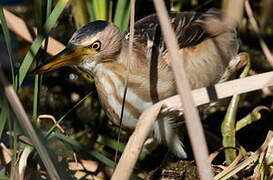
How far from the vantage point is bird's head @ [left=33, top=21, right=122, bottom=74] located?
4.11 ft

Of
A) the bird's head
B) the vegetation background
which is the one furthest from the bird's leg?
the bird's head

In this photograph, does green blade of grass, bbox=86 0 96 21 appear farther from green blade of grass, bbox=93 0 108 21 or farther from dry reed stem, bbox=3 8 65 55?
dry reed stem, bbox=3 8 65 55

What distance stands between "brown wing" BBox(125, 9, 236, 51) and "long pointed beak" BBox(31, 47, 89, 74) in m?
0.30

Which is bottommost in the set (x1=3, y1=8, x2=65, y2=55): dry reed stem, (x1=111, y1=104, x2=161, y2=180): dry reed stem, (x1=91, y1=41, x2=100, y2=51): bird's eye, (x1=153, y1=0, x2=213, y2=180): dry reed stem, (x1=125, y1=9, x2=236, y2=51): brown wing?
(x1=111, y1=104, x2=161, y2=180): dry reed stem

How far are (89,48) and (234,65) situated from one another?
0.74 meters

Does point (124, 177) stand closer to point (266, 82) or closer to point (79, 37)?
point (266, 82)

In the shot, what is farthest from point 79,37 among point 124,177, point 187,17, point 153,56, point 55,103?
point 55,103

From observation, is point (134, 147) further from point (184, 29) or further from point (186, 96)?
point (184, 29)

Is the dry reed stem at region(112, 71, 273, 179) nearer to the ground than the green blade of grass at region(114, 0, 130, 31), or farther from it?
nearer to the ground

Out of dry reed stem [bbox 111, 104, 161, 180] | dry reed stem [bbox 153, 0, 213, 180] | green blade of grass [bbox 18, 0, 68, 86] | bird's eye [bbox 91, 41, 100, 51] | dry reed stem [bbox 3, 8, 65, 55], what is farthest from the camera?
dry reed stem [bbox 3, 8, 65, 55]

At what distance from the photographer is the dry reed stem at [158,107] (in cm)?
93

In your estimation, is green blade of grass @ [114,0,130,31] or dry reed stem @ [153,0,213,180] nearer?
dry reed stem @ [153,0,213,180]

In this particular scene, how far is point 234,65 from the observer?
5.87 ft

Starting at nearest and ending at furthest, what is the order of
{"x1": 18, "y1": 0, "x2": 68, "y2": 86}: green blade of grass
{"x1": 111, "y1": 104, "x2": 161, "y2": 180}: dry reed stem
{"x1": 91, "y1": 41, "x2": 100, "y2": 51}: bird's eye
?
{"x1": 111, "y1": 104, "x2": 161, "y2": 180}: dry reed stem < {"x1": 18, "y1": 0, "x2": 68, "y2": 86}: green blade of grass < {"x1": 91, "y1": 41, "x2": 100, "y2": 51}: bird's eye
